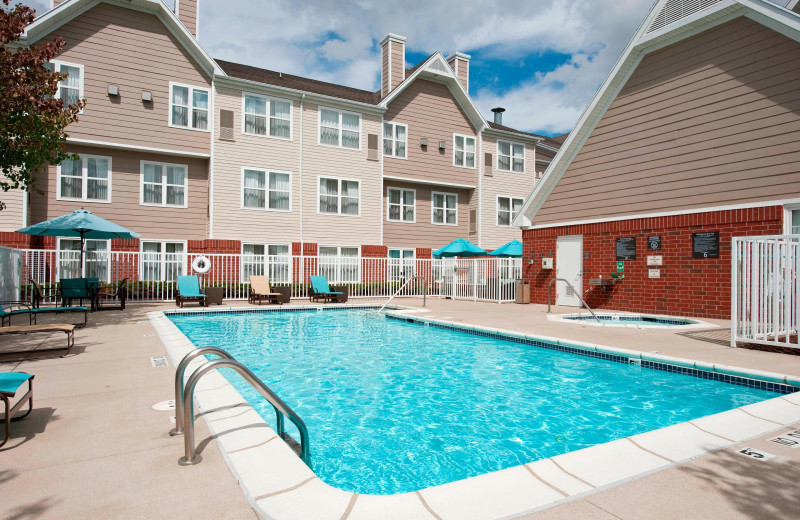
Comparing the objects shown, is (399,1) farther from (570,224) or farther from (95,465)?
(95,465)

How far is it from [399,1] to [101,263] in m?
15.3

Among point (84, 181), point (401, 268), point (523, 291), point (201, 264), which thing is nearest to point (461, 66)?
point (401, 268)

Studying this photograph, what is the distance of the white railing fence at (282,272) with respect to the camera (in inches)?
620

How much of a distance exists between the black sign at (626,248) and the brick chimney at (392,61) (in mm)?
13528

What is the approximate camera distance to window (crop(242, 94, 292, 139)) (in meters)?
19.3

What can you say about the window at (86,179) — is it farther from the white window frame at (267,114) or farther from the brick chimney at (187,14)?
the brick chimney at (187,14)

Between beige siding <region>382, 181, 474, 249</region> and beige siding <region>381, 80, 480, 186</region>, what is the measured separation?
2.56 ft

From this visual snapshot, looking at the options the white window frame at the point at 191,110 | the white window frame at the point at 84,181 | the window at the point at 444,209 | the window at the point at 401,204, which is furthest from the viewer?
the window at the point at 444,209

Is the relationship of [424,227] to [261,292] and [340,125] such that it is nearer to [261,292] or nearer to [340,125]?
[340,125]

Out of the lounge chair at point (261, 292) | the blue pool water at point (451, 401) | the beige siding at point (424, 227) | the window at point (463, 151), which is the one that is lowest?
the blue pool water at point (451, 401)

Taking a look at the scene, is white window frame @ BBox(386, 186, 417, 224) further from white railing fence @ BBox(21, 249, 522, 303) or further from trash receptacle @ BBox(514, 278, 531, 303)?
trash receptacle @ BBox(514, 278, 531, 303)

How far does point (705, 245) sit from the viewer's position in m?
12.1

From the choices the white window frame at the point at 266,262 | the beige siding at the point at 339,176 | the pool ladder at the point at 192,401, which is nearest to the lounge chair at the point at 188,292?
the white window frame at the point at 266,262

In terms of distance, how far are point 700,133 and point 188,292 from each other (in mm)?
16003
